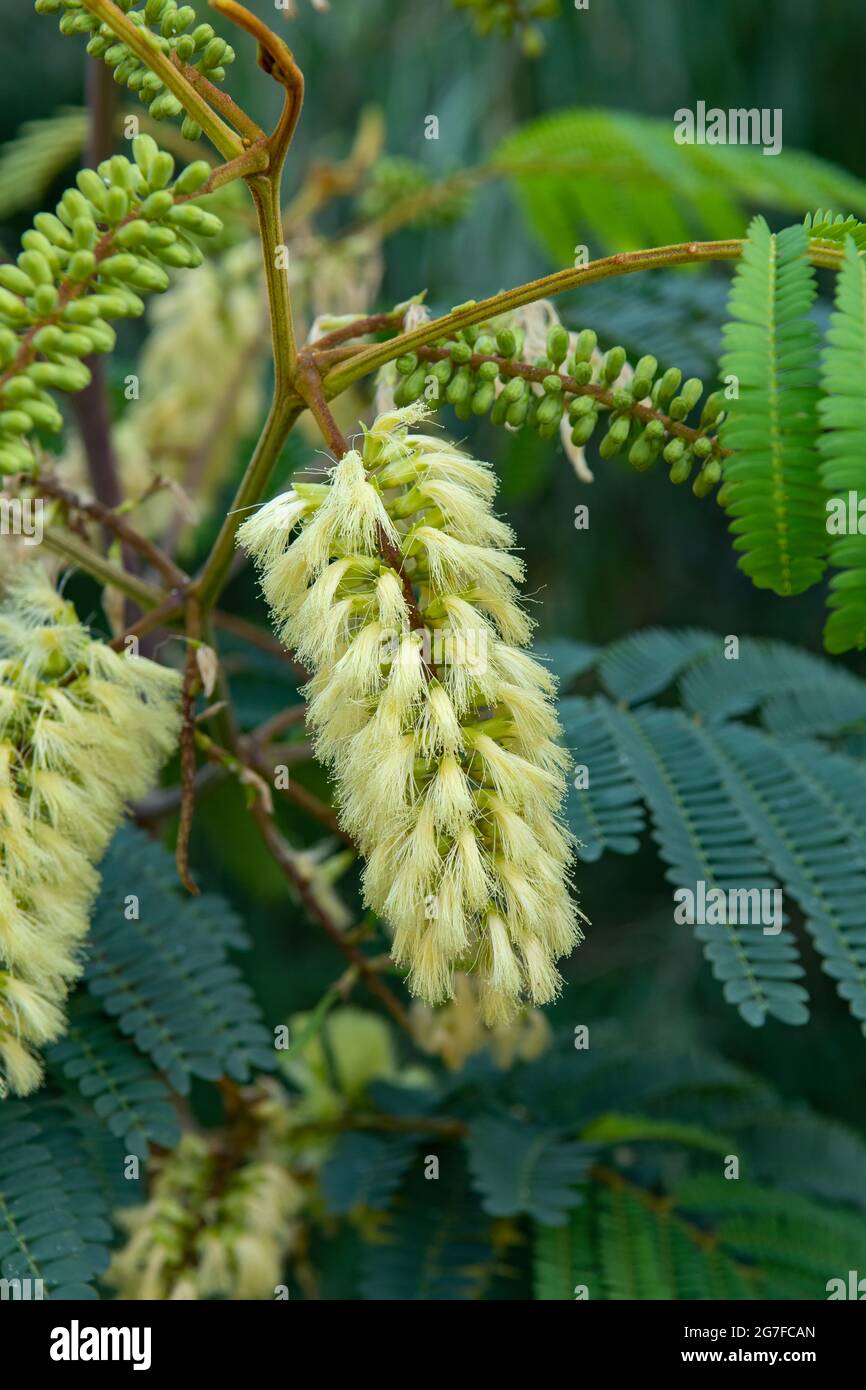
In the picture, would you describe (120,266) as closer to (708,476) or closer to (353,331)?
(353,331)

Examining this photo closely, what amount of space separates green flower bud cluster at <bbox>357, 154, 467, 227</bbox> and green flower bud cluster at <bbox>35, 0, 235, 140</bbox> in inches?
40.8

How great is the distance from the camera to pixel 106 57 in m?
0.77

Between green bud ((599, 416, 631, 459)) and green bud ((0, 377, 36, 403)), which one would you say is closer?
green bud ((0, 377, 36, 403))

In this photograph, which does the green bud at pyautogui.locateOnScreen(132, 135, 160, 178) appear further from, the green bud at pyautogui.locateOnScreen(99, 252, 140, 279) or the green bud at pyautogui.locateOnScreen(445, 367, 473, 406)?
the green bud at pyautogui.locateOnScreen(445, 367, 473, 406)

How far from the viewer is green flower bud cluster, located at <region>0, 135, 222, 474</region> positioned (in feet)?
2.16

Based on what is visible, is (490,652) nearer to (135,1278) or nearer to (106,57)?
(106,57)

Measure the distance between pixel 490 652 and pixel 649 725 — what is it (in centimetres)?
51

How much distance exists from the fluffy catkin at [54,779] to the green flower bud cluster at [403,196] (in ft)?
3.58

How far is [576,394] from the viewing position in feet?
2.61

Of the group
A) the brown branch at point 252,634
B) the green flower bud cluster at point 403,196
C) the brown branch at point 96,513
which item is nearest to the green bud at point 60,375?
the brown branch at point 96,513

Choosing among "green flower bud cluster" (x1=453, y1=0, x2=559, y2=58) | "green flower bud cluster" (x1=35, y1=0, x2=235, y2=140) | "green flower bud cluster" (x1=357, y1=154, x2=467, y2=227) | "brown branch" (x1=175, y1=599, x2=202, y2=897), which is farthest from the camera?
"green flower bud cluster" (x1=357, y1=154, x2=467, y2=227)

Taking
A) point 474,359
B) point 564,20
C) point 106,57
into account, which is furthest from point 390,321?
point 564,20

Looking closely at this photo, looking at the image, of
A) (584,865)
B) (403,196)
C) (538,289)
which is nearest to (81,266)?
(538,289)

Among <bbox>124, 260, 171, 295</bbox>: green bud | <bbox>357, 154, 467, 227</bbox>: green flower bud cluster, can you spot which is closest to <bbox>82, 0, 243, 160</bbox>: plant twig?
<bbox>124, 260, 171, 295</bbox>: green bud
